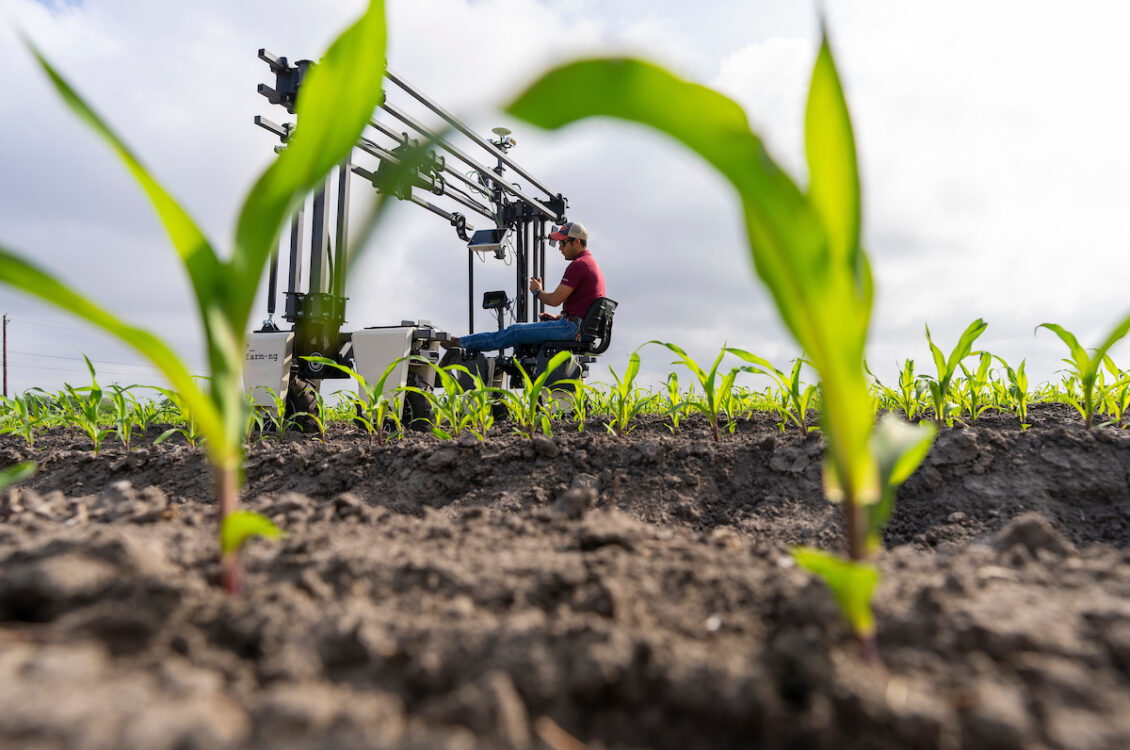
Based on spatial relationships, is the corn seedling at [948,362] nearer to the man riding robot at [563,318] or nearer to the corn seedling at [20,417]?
the man riding robot at [563,318]

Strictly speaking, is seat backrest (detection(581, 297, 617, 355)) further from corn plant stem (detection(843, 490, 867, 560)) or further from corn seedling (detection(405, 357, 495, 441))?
corn plant stem (detection(843, 490, 867, 560))

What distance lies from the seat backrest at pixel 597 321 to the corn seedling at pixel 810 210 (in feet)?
11.4

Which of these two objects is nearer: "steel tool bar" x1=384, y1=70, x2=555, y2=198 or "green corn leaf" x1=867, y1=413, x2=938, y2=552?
"green corn leaf" x1=867, y1=413, x2=938, y2=552

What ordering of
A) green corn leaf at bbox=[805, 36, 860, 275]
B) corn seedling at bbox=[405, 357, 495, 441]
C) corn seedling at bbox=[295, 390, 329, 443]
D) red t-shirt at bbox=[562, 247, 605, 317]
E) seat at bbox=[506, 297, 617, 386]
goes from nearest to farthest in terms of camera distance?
green corn leaf at bbox=[805, 36, 860, 275] < corn seedling at bbox=[405, 357, 495, 441] < corn seedling at bbox=[295, 390, 329, 443] < seat at bbox=[506, 297, 617, 386] < red t-shirt at bbox=[562, 247, 605, 317]

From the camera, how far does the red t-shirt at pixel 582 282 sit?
14.3ft

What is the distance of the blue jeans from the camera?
13.8 feet

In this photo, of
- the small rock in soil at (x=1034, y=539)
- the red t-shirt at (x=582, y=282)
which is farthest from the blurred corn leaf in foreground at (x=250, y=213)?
the red t-shirt at (x=582, y=282)

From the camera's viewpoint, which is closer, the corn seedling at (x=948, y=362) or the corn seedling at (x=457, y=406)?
the corn seedling at (x=948, y=362)

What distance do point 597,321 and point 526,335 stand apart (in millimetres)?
518

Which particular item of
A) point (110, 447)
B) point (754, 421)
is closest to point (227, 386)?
point (754, 421)

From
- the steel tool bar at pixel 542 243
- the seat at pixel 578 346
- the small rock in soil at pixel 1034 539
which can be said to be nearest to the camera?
the small rock in soil at pixel 1034 539

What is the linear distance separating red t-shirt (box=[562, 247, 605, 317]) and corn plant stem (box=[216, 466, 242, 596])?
Answer: 12.2ft

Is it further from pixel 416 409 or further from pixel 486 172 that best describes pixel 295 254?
pixel 486 172

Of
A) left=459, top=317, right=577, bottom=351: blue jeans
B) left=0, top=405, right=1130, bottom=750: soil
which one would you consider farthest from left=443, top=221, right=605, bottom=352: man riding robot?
left=0, top=405, right=1130, bottom=750: soil
